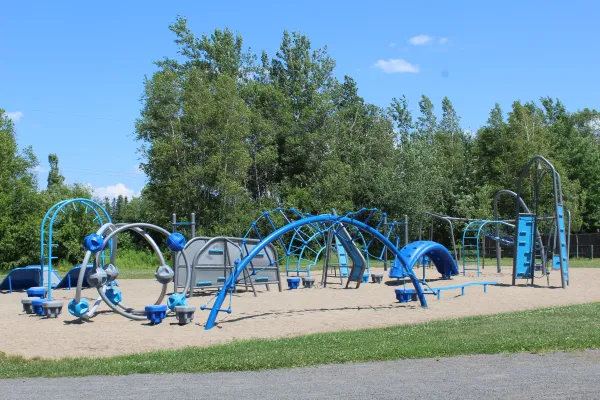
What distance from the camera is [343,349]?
8.04 m

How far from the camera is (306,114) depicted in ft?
131

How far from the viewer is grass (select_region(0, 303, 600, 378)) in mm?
7215

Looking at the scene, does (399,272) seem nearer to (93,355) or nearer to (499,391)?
(93,355)

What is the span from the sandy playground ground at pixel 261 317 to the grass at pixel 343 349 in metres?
0.92

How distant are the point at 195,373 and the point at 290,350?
154 centimetres

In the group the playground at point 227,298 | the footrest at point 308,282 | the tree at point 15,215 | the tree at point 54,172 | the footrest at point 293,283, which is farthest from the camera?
the tree at point 54,172

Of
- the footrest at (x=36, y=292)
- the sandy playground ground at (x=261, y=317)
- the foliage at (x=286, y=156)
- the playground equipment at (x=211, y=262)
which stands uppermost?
the foliage at (x=286, y=156)

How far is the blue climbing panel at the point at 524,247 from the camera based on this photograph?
18.4 m

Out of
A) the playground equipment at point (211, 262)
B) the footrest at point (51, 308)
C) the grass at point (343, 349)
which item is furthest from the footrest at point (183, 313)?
the playground equipment at point (211, 262)

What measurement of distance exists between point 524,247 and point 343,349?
12096mm

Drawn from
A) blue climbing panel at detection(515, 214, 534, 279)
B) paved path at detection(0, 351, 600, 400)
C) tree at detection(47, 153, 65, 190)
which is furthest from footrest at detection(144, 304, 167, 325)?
tree at detection(47, 153, 65, 190)

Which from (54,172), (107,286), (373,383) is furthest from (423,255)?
(54,172)

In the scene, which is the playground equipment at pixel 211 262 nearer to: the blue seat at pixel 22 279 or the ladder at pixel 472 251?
the blue seat at pixel 22 279

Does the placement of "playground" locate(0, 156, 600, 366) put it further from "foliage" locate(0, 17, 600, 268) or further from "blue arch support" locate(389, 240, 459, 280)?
"foliage" locate(0, 17, 600, 268)
